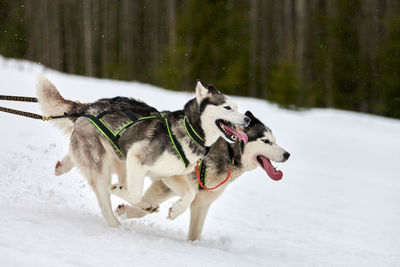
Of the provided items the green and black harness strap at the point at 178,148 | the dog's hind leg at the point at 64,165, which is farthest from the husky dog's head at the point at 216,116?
the dog's hind leg at the point at 64,165

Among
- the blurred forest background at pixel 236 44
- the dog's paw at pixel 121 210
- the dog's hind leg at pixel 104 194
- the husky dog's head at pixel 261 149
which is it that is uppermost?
the husky dog's head at pixel 261 149

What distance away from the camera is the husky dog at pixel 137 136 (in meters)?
3.67

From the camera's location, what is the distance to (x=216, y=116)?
11.9 feet

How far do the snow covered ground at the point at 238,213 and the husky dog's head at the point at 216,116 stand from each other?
3.17 feet

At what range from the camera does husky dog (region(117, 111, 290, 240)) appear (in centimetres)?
431

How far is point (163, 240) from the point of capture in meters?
3.62

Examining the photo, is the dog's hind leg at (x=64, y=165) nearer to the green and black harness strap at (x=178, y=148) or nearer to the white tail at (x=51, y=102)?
the white tail at (x=51, y=102)

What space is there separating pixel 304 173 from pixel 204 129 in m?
5.61

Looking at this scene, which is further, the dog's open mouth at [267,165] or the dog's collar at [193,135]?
the dog's open mouth at [267,165]

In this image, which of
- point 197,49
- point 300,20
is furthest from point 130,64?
point 197,49

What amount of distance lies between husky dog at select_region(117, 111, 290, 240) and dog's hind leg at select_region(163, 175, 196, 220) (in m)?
0.38

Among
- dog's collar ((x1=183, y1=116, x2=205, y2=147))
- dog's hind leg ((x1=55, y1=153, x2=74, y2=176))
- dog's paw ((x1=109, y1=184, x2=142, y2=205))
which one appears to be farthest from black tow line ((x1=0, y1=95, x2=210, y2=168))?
dog's hind leg ((x1=55, y1=153, x2=74, y2=176))

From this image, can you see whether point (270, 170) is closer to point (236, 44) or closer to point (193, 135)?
point (193, 135)

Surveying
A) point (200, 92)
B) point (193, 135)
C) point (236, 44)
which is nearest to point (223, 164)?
point (193, 135)
